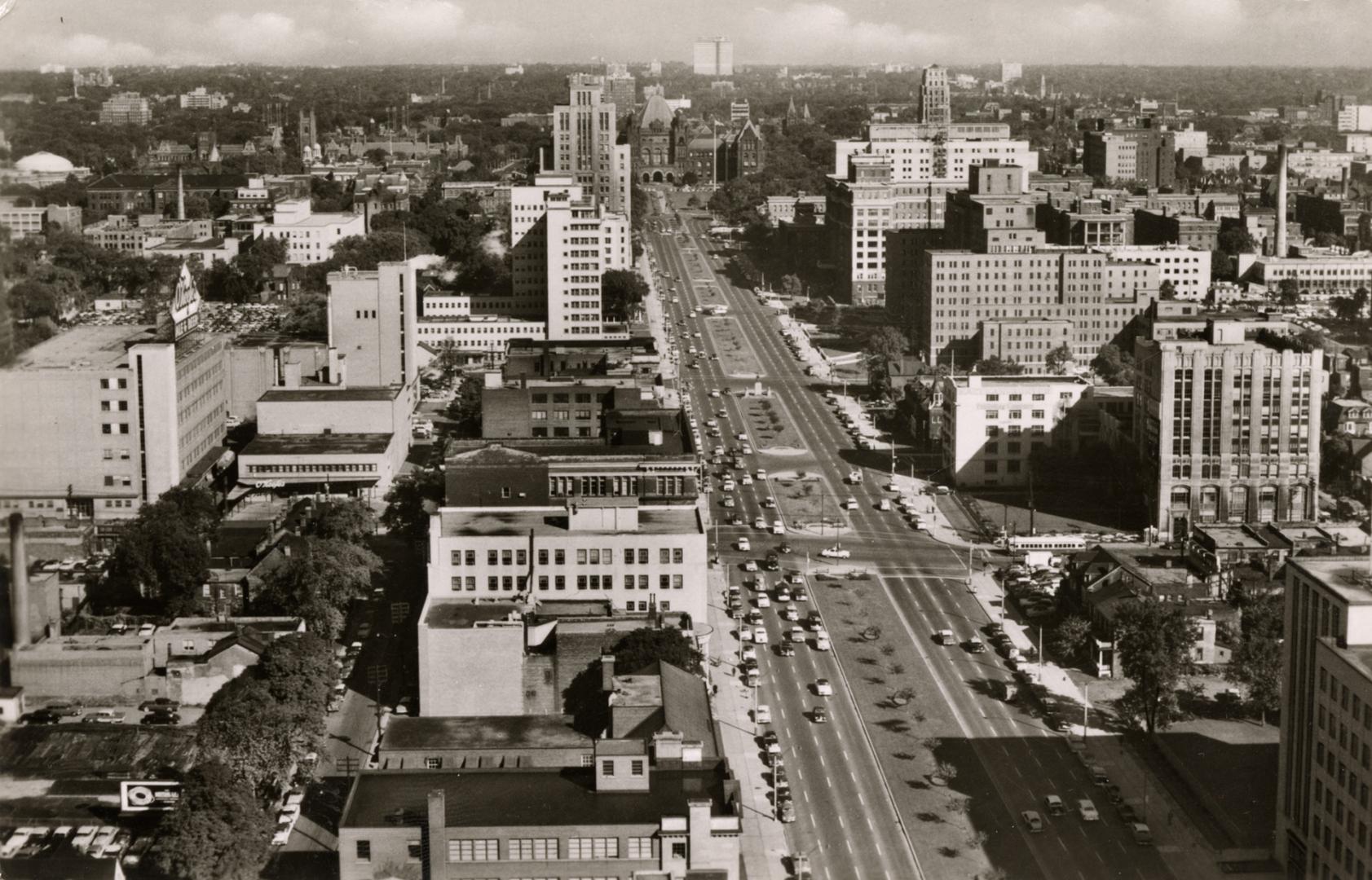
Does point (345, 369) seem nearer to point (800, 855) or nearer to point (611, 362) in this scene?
point (611, 362)

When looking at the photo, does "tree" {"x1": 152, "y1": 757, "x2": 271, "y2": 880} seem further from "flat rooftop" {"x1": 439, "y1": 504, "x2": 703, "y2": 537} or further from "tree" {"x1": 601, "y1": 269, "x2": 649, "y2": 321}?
"tree" {"x1": 601, "y1": 269, "x2": 649, "y2": 321}

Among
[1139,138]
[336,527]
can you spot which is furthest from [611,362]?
[1139,138]

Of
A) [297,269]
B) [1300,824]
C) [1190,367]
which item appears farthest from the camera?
[297,269]

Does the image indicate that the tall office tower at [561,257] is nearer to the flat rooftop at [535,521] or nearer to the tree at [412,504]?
the tree at [412,504]

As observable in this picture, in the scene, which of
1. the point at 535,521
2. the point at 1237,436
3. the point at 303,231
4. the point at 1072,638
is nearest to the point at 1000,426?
the point at 1237,436

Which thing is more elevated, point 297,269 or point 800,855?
point 297,269

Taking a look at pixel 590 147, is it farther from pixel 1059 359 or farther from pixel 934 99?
pixel 1059 359

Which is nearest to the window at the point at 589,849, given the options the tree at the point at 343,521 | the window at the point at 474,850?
the window at the point at 474,850
